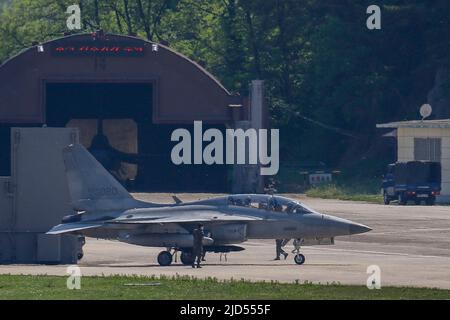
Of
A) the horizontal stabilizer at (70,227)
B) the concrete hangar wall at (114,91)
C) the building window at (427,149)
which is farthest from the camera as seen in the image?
the concrete hangar wall at (114,91)

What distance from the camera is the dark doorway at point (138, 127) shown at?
2908 inches

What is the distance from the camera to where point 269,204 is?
35.4 metres

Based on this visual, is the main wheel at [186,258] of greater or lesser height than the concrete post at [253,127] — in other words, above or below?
below

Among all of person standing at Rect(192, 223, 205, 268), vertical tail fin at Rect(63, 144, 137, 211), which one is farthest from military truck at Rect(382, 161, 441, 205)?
person standing at Rect(192, 223, 205, 268)

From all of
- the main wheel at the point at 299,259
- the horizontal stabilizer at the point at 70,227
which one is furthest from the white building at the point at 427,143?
the horizontal stabilizer at the point at 70,227

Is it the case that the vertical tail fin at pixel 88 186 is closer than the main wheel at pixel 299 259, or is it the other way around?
the main wheel at pixel 299 259

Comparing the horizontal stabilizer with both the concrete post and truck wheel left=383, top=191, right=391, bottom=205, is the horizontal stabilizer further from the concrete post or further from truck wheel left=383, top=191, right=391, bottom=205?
the concrete post

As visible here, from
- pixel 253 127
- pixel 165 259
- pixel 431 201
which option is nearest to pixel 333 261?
pixel 165 259

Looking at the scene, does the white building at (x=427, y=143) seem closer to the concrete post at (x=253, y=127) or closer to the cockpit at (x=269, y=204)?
the concrete post at (x=253, y=127)

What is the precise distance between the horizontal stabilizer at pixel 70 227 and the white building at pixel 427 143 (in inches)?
1365

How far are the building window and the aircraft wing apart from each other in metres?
35.2

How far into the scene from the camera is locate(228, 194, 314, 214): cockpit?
116 feet

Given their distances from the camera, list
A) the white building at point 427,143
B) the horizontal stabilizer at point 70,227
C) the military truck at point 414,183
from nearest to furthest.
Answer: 1. the horizontal stabilizer at point 70,227
2. the military truck at point 414,183
3. the white building at point 427,143
